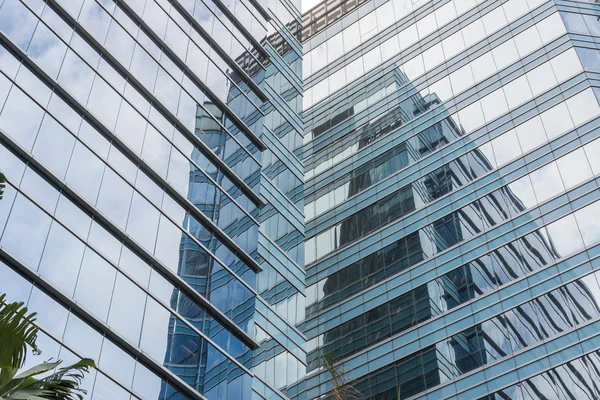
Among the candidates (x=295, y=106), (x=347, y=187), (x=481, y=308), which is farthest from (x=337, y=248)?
(x=481, y=308)

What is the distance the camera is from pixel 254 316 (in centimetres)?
3391

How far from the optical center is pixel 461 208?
142 feet

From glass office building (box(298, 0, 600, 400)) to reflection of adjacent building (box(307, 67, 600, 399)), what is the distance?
0.08m

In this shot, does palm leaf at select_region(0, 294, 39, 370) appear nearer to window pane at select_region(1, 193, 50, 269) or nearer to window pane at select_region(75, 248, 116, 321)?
window pane at select_region(1, 193, 50, 269)

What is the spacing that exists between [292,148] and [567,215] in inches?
644

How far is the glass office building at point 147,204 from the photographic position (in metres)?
25.8

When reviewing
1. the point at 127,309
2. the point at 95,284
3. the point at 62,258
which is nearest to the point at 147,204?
the point at 127,309

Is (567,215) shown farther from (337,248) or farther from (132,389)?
(132,389)

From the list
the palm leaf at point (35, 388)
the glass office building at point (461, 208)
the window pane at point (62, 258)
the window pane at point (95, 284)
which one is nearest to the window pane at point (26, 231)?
the window pane at point (62, 258)

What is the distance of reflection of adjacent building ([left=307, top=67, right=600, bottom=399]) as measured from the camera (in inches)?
1439

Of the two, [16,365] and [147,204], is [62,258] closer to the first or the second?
[147,204]

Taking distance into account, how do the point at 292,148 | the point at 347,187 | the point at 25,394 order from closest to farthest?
1. the point at 25,394
2. the point at 292,148
3. the point at 347,187

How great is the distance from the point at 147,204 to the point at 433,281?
16813 mm

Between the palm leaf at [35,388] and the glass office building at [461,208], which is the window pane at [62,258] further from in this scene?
the palm leaf at [35,388]
